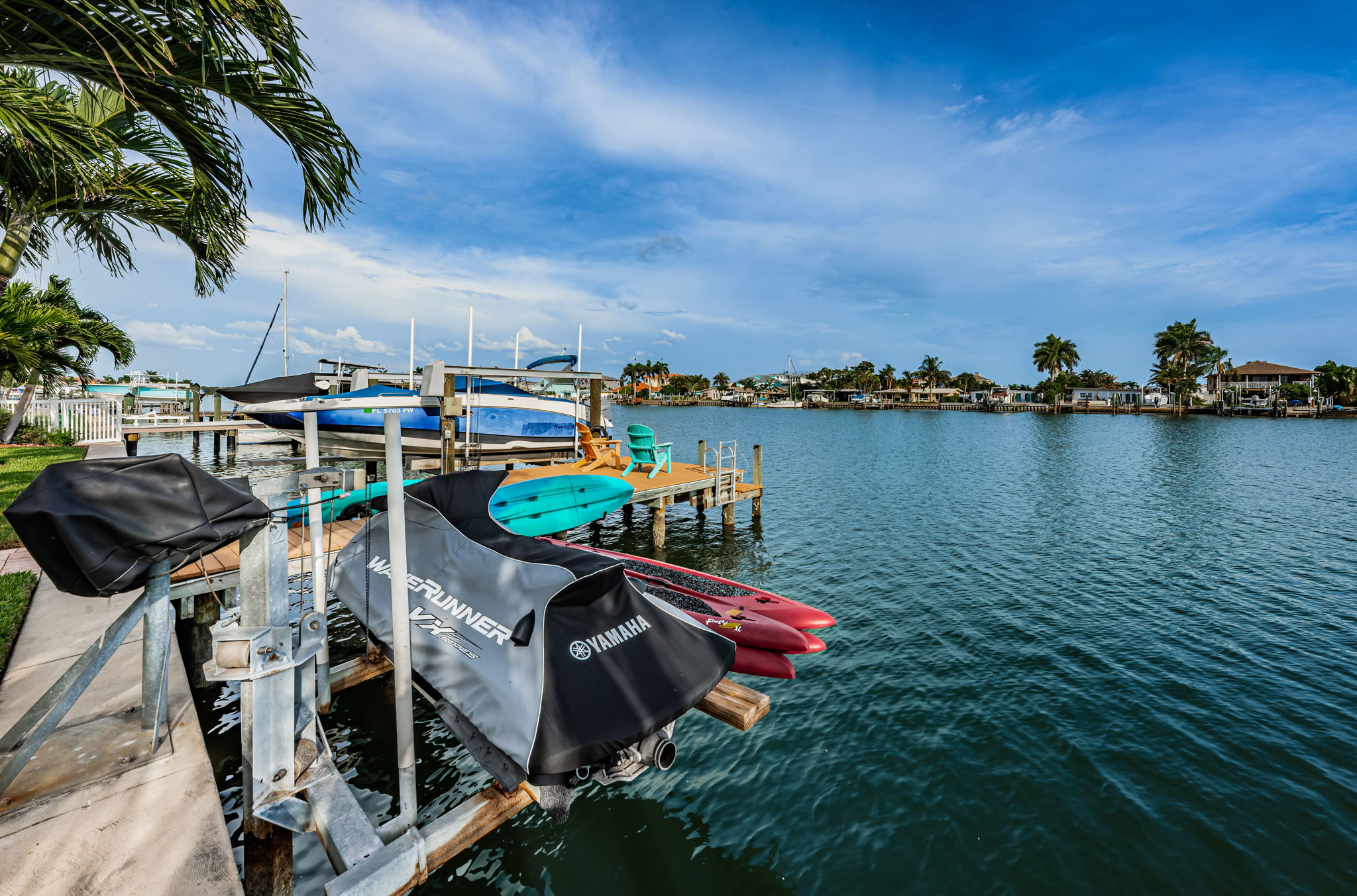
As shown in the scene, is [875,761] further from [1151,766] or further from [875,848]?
[1151,766]

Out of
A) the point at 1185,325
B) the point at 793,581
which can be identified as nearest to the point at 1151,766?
the point at 793,581

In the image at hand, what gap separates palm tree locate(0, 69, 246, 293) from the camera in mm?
Result: 4727

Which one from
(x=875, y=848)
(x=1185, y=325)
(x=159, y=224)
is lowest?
(x=875, y=848)

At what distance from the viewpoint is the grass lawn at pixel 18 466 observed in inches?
331

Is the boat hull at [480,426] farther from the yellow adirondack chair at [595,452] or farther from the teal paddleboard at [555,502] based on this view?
the teal paddleboard at [555,502]

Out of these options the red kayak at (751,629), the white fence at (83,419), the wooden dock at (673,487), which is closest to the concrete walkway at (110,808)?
the red kayak at (751,629)

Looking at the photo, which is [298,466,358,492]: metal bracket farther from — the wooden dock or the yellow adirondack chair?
the yellow adirondack chair

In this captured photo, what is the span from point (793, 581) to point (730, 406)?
158 metres

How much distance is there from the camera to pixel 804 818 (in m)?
5.47

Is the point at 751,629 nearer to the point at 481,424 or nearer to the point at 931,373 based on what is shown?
the point at 481,424

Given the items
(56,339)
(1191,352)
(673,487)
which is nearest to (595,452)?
(673,487)

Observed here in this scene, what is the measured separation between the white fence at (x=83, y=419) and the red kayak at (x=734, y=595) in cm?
2480

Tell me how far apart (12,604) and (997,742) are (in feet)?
35.2

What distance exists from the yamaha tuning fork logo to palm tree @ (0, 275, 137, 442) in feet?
47.2
